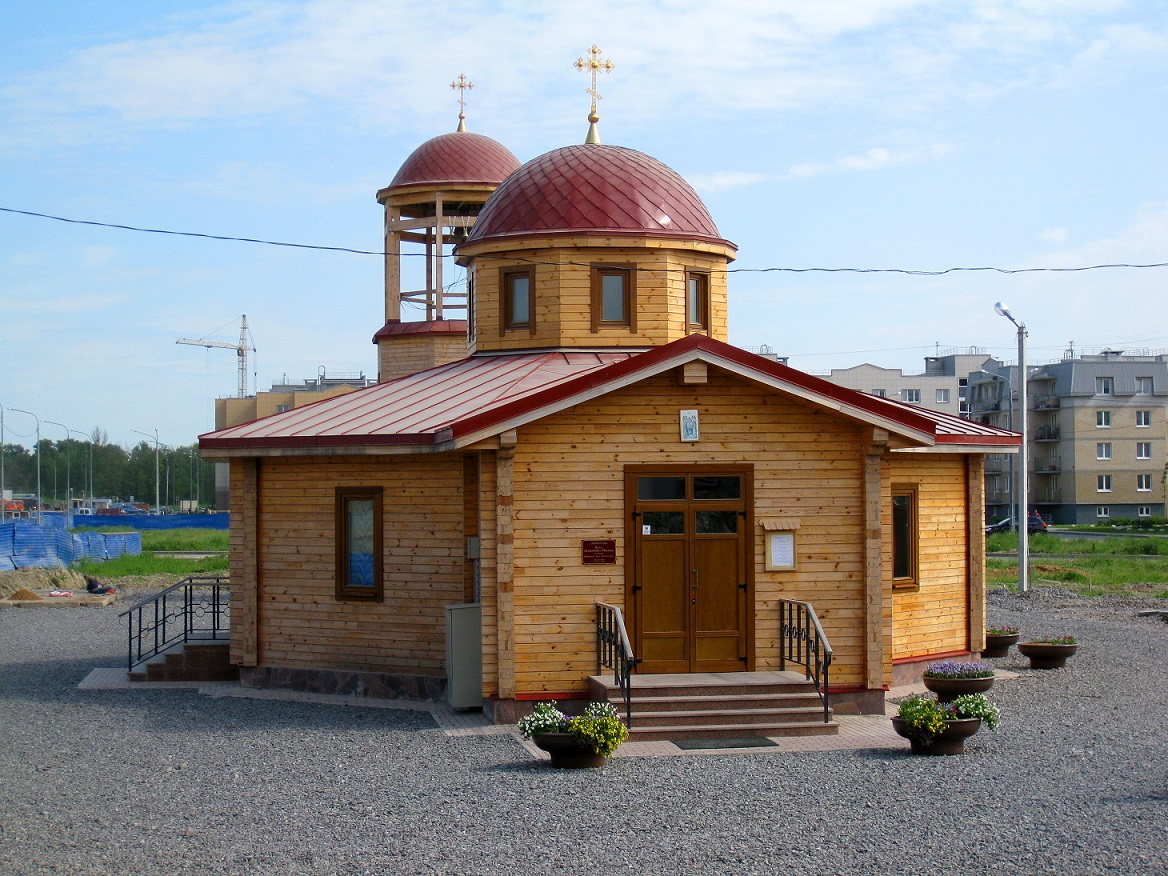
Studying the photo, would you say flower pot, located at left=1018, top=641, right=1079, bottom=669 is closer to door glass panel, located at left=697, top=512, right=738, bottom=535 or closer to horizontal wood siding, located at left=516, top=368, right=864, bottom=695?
horizontal wood siding, located at left=516, top=368, right=864, bottom=695

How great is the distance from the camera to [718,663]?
50.8 feet

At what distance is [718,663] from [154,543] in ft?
149

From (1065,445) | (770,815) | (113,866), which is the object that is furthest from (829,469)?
(1065,445)

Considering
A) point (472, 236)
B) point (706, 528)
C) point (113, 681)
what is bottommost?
point (113, 681)

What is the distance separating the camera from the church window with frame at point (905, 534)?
18.2m

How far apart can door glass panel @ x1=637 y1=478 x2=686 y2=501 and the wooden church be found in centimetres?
2

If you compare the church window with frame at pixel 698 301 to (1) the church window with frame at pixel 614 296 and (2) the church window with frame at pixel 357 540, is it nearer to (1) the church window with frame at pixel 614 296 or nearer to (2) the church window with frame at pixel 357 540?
(1) the church window with frame at pixel 614 296

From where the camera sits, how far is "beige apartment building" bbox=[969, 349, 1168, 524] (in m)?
80.6

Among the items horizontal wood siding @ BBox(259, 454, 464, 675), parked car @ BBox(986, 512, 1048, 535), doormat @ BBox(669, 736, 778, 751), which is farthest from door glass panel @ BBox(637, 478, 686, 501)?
parked car @ BBox(986, 512, 1048, 535)

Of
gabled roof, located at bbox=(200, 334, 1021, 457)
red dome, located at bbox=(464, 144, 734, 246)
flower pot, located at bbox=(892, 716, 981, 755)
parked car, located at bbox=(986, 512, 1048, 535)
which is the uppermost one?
red dome, located at bbox=(464, 144, 734, 246)

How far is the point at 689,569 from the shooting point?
1545 centimetres

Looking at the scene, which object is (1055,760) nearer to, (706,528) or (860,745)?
(860,745)

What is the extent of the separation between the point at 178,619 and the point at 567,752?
18829mm

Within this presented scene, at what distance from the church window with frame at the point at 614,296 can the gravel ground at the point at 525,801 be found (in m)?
6.96
